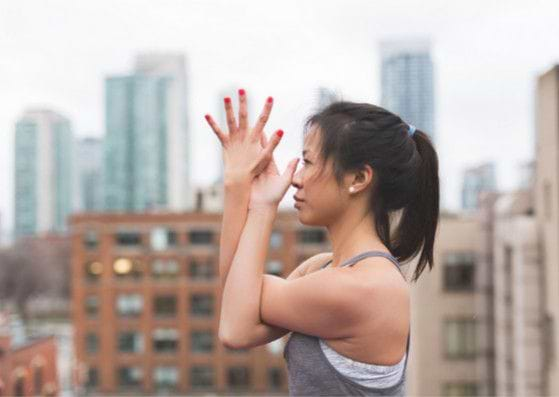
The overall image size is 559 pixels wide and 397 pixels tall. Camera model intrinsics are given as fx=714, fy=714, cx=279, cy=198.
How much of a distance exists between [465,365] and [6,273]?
52.3 meters

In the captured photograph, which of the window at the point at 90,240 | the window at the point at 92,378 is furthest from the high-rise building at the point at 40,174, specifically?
the window at the point at 92,378

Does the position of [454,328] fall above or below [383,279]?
below

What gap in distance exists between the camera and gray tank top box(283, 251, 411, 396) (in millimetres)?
1707

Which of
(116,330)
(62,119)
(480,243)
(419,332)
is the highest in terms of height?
(62,119)

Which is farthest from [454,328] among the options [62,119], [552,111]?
[62,119]

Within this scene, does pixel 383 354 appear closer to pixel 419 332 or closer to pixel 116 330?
pixel 419 332

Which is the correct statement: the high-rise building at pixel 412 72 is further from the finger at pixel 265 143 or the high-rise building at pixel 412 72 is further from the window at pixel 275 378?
the finger at pixel 265 143

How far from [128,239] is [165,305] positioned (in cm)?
402

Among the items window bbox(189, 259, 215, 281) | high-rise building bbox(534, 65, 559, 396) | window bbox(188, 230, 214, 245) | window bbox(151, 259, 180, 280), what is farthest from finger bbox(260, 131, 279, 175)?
window bbox(151, 259, 180, 280)

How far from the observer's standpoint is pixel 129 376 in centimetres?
3819

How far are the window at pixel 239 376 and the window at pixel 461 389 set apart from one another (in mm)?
18872

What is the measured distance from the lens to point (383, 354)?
1712 mm

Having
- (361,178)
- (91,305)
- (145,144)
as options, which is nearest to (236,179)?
(361,178)

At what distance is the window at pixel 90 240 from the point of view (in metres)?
37.7
